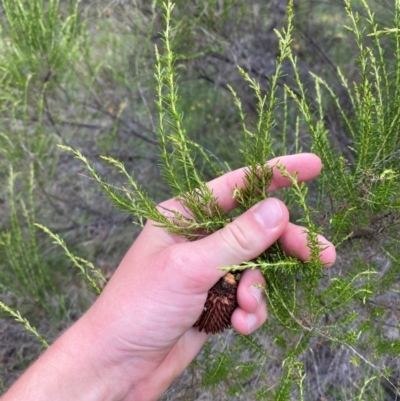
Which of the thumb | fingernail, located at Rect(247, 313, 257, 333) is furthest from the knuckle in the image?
fingernail, located at Rect(247, 313, 257, 333)

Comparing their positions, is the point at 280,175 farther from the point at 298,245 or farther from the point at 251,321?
the point at 251,321

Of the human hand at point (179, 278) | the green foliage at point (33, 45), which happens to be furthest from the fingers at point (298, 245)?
the green foliage at point (33, 45)

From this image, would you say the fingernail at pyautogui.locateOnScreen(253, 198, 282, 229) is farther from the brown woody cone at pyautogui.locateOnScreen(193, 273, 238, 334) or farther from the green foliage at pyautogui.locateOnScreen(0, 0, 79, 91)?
the green foliage at pyautogui.locateOnScreen(0, 0, 79, 91)

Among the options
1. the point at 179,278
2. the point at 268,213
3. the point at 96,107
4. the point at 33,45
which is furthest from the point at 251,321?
the point at 96,107

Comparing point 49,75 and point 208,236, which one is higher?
point 49,75

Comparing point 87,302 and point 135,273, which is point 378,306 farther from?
point 87,302

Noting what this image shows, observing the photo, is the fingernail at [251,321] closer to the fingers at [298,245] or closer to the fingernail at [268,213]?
the fingers at [298,245]

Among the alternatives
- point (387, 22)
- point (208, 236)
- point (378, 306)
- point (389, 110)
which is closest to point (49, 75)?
point (208, 236)
